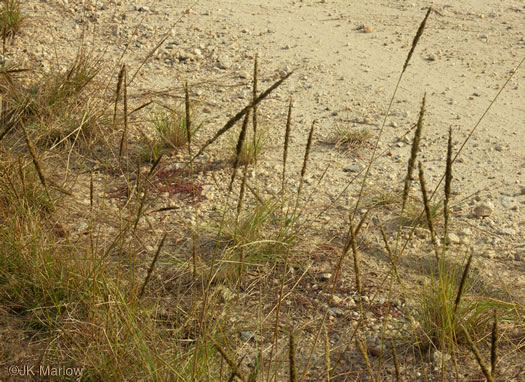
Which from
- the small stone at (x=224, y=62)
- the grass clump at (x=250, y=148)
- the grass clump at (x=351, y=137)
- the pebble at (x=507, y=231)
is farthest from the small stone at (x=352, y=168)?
the small stone at (x=224, y=62)

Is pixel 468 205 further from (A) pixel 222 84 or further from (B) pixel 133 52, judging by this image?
(B) pixel 133 52

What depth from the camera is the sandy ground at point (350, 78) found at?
10.5ft

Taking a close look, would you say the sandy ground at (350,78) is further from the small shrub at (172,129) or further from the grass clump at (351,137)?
the small shrub at (172,129)

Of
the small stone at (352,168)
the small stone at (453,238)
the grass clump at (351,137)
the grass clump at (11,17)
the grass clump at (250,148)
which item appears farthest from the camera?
the grass clump at (11,17)

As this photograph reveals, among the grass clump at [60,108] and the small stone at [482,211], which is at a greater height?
the grass clump at [60,108]

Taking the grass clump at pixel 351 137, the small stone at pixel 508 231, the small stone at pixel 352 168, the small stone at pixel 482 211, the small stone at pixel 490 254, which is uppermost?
the grass clump at pixel 351 137

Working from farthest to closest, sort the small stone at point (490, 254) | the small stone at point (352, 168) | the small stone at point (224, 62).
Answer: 1. the small stone at point (224, 62)
2. the small stone at point (352, 168)
3. the small stone at point (490, 254)

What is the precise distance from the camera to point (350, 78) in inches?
178

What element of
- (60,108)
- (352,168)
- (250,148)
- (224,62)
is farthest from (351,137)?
(60,108)

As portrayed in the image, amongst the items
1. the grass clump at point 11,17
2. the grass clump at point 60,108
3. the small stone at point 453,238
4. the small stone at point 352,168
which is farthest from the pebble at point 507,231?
the grass clump at point 11,17

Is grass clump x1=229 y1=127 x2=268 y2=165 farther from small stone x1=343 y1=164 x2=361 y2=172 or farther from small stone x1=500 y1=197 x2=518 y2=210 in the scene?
small stone x1=500 y1=197 x2=518 y2=210

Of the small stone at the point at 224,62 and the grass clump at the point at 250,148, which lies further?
the small stone at the point at 224,62

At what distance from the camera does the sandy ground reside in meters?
3.19

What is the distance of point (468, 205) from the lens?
3.18 meters
